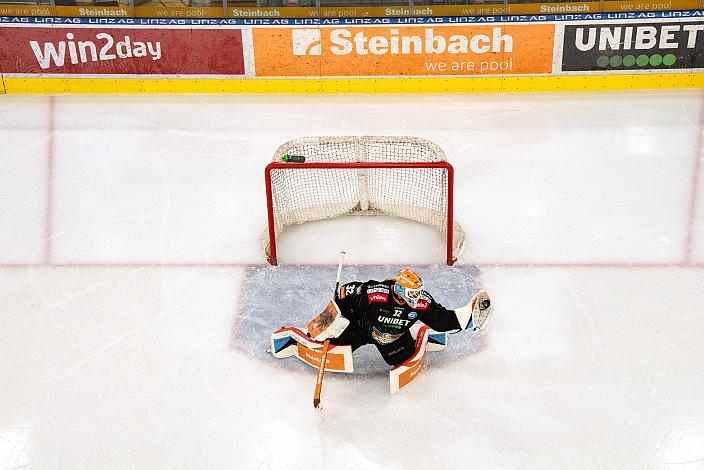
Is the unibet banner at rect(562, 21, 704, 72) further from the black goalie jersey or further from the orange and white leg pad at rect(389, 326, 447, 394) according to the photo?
the black goalie jersey

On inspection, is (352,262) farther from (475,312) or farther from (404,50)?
(404,50)

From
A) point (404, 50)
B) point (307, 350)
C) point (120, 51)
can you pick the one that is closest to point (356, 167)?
point (307, 350)

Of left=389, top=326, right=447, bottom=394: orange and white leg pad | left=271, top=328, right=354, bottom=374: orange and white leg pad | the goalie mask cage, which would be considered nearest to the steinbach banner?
the goalie mask cage

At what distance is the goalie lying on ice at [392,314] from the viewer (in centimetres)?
517

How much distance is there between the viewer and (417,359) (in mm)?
5434

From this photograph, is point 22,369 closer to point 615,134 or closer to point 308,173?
point 308,173

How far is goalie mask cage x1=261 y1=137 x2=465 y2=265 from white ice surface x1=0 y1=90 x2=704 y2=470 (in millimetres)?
163

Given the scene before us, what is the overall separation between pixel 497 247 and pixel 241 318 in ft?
7.20

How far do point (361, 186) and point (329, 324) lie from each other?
2453 millimetres

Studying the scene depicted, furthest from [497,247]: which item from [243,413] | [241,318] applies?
[243,413]

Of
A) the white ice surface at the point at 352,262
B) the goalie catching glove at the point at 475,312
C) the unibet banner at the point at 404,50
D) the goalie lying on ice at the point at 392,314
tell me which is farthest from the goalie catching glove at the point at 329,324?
the unibet banner at the point at 404,50

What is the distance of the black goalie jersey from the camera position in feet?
17.0

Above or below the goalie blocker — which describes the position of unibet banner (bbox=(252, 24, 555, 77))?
above

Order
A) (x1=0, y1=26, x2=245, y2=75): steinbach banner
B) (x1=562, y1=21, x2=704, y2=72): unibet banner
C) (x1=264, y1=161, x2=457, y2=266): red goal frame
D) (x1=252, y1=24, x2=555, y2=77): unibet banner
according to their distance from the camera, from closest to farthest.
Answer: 1. (x1=264, y1=161, x2=457, y2=266): red goal frame
2. (x1=562, y1=21, x2=704, y2=72): unibet banner
3. (x1=252, y1=24, x2=555, y2=77): unibet banner
4. (x1=0, y1=26, x2=245, y2=75): steinbach banner
